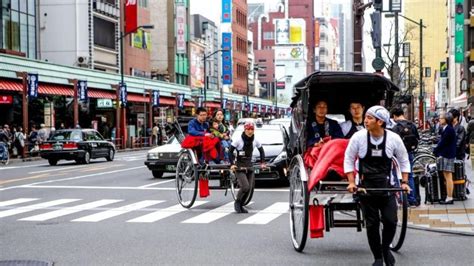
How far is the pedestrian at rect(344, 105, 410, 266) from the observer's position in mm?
8219

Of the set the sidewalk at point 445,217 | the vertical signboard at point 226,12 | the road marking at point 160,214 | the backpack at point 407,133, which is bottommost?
the road marking at point 160,214

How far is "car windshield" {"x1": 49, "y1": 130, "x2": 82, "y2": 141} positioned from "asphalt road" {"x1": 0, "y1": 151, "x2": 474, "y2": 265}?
16.6 meters

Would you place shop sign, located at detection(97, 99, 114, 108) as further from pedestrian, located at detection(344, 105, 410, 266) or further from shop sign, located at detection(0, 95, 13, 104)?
pedestrian, located at detection(344, 105, 410, 266)

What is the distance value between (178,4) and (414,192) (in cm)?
8353

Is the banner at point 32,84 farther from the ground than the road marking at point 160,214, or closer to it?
farther from the ground

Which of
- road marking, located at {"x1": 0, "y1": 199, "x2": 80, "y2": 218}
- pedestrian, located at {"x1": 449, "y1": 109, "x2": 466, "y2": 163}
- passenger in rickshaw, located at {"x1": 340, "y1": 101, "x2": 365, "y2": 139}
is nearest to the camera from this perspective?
passenger in rickshaw, located at {"x1": 340, "y1": 101, "x2": 365, "y2": 139}

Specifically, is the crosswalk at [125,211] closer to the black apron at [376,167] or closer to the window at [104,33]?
the black apron at [376,167]

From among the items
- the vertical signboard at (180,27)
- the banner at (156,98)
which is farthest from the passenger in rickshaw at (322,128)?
the vertical signboard at (180,27)

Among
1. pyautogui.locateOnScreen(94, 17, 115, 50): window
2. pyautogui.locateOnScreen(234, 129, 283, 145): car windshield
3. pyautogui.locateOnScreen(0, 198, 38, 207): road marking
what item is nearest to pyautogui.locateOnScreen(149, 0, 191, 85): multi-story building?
pyautogui.locateOnScreen(94, 17, 115, 50): window

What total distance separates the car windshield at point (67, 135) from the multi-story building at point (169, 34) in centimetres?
5944

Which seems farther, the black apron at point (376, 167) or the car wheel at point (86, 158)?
the car wheel at point (86, 158)

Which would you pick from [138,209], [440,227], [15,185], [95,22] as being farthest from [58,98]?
[440,227]

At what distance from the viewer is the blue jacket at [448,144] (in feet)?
50.3

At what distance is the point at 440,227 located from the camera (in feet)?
39.6
